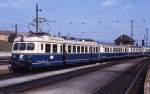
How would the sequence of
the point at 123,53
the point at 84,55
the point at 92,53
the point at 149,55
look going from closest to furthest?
the point at 84,55
the point at 92,53
the point at 123,53
the point at 149,55

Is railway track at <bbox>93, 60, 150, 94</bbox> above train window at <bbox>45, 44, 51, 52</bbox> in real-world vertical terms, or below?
below

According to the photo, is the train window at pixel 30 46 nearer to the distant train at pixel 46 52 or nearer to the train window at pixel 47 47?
the distant train at pixel 46 52

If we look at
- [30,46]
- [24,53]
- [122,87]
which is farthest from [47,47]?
[122,87]

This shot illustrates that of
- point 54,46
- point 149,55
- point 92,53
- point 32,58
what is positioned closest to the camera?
point 32,58

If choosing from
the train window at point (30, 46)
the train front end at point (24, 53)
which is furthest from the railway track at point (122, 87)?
the train window at point (30, 46)

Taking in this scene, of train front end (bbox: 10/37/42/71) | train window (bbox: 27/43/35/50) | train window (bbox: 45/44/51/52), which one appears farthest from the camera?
train window (bbox: 45/44/51/52)

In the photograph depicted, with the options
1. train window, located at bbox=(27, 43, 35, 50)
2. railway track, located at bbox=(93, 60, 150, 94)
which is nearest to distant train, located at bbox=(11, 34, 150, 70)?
train window, located at bbox=(27, 43, 35, 50)

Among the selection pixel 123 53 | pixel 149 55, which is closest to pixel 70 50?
pixel 123 53

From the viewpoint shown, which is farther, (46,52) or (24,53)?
(46,52)

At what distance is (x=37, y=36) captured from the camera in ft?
99.9

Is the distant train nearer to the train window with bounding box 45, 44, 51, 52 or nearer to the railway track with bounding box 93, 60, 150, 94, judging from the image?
the train window with bounding box 45, 44, 51, 52

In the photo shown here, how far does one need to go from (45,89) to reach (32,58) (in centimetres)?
1094

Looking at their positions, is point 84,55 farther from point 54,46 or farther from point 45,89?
point 45,89

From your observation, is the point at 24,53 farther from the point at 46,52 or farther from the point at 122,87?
the point at 122,87
